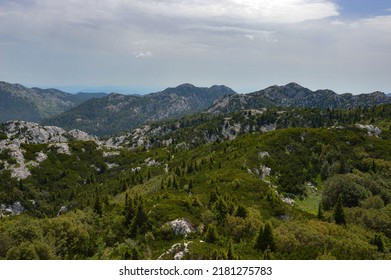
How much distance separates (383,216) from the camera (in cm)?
5662

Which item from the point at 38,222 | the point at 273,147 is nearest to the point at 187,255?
the point at 38,222

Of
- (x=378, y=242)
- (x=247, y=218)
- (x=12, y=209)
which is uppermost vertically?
(x=247, y=218)

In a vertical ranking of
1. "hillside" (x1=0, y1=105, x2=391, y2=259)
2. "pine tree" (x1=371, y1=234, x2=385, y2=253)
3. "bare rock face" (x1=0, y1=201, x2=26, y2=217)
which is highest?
"hillside" (x1=0, y1=105, x2=391, y2=259)

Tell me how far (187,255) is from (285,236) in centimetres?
1357

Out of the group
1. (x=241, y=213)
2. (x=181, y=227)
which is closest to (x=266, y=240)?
(x=241, y=213)

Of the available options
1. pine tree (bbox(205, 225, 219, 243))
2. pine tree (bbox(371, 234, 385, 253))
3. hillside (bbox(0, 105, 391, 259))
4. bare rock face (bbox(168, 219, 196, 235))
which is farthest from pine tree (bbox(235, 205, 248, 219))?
pine tree (bbox(371, 234, 385, 253))

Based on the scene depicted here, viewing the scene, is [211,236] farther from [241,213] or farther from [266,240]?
[241,213]

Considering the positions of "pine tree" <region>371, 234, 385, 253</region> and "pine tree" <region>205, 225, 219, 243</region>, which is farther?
"pine tree" <region>371, 234, 385, 253</region>

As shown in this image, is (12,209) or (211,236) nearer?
(211,236)

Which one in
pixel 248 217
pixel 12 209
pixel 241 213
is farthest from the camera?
pixel 12 209

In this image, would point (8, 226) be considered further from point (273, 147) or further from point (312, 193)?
point (273, 147)

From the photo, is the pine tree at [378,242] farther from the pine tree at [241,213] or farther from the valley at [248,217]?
→ the pine tree at [241,213]

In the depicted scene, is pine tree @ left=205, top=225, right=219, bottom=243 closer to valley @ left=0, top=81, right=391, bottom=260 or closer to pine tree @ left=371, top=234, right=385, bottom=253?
valley @ left=0, top=81, right=391, bottom=260

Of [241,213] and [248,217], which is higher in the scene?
[241,213]
